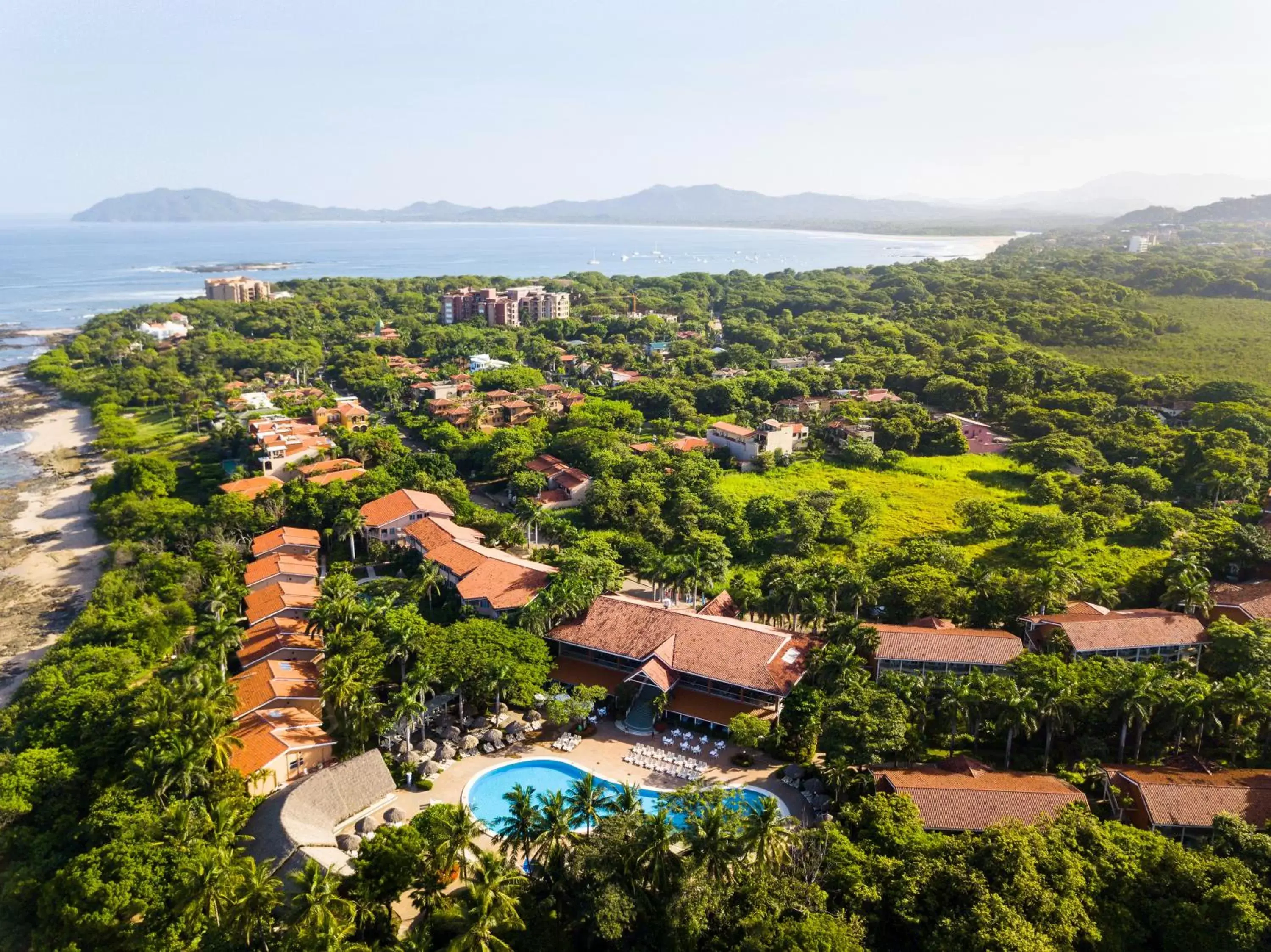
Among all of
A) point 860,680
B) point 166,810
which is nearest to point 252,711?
point 166,810

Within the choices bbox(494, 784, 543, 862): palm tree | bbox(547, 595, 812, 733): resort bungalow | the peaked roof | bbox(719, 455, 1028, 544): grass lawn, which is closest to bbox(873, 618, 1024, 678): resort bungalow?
the peaked roof

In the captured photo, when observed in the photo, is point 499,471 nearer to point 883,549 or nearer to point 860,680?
point 883,549

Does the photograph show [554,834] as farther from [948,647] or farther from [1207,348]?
[1207,348]

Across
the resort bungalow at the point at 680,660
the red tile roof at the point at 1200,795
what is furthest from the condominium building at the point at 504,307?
the red tile roof at the point at 1200,795

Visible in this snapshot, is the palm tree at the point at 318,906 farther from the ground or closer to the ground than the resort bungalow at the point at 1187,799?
farther from the ground

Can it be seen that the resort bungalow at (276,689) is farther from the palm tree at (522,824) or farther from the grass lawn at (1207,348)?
the grass lawn at (1207,348)

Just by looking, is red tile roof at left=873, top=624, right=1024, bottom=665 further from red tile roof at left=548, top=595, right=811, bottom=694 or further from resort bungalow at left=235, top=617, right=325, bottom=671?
resort bungalow at left=235, top=617, right=325, bottom=671

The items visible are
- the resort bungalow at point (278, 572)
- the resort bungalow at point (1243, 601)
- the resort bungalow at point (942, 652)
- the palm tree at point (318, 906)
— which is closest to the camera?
the palm tree at point (318, 906)
